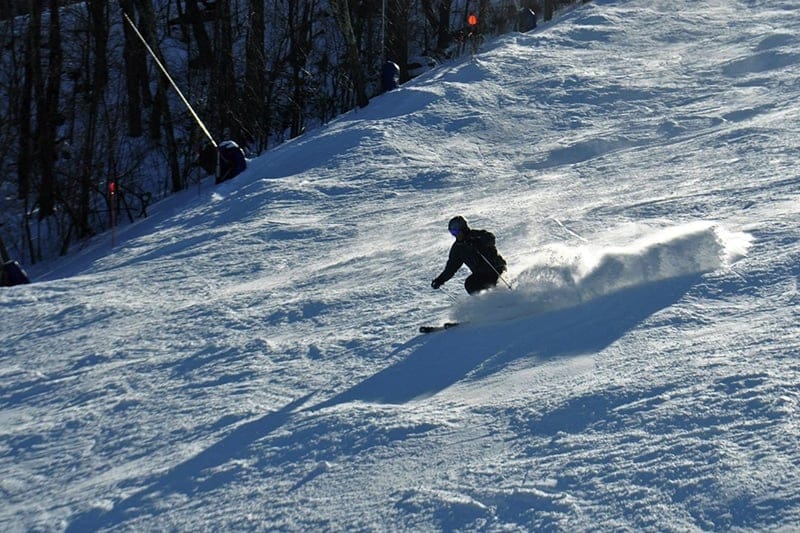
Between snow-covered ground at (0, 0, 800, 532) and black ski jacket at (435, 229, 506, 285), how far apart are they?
0.77 feet

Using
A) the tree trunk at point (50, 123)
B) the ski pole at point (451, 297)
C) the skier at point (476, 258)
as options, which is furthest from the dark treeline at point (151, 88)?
the skier at point (476, 258)

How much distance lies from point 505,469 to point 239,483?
173cm

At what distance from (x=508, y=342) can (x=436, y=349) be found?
24.8 inches

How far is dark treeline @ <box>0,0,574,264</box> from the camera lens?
19.5 m

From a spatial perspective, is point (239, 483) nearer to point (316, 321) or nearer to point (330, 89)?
point (316, 321)

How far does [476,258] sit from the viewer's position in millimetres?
Answer: 8320

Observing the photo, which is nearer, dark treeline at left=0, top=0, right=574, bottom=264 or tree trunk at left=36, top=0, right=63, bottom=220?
dark treeline at left=0, top=0, right=574, bottom=264

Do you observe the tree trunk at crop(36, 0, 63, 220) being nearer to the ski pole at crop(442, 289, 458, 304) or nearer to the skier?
the ski pole at crop(442, 289, 458, 304)

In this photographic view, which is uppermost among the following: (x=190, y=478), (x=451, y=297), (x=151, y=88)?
(x=151, y=88)

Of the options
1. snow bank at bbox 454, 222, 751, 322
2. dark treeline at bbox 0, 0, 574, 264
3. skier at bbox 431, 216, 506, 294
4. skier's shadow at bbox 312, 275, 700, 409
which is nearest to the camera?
skier's shadow at bbox 312, 275, 700, 409

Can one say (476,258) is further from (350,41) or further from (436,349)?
(350,41)

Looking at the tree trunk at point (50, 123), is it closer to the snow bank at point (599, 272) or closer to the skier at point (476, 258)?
the skier at point (476, 258)

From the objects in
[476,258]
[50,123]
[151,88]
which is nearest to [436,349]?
[476,258]

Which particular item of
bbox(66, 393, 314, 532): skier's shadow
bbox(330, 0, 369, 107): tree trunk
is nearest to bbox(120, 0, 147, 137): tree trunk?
bbox(330, 0, 369, 107): tree trunk
